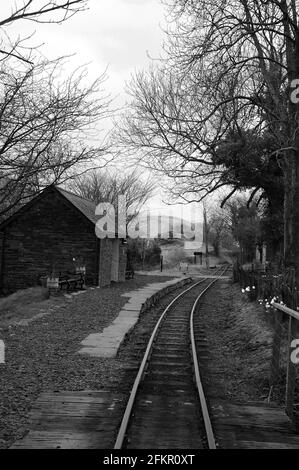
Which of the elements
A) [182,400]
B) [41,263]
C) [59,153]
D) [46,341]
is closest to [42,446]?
[182,400]

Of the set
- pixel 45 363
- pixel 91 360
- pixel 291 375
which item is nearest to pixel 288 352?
pixel 291 375

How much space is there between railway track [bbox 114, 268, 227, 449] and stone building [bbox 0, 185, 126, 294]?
625 inches

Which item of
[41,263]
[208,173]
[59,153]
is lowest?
[41,263]

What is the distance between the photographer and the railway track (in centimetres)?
543

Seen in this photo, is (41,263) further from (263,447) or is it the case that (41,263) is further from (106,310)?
(263,447)

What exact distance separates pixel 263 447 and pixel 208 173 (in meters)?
17.3

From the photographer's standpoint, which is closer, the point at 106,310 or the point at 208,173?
the point at 106,310

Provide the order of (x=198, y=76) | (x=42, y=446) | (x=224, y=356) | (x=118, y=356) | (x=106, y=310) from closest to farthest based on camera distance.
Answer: (x=42, y=446) < (x=118, y=356) < (x=224, y=356) < (x=198, y=76) < (x=106, y=310)

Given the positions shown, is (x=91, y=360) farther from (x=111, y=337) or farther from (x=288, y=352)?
(x=288, y=352)

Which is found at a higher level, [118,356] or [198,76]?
[198,76]

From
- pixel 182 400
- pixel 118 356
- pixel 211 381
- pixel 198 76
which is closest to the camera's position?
pixel 182 400

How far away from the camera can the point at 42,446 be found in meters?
5.11

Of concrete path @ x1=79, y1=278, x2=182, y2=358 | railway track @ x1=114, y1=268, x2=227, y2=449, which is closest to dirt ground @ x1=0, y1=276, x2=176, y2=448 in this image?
concrete path @ x1=79, y1=278, x2=182, y2=358

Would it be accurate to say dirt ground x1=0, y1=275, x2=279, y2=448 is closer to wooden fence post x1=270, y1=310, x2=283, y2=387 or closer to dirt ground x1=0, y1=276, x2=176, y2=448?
dirt ground x1=0, y1=276, x2=176, y2=448
